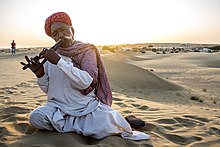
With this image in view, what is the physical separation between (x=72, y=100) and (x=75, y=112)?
0.52 ft

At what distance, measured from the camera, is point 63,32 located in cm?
366

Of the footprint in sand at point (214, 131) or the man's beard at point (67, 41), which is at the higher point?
the man's beard at point (67, 41)

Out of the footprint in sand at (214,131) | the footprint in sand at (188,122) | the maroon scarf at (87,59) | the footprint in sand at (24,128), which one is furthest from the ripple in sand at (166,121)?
the footprint in sand at (24,128)

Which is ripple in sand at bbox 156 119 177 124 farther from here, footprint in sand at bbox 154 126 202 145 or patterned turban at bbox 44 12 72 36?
patterned turban at bbox 44 12 72 36

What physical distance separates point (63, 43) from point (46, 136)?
1.14m

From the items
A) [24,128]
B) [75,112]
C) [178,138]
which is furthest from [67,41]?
[178,138]

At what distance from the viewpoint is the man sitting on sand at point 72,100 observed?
355 cm

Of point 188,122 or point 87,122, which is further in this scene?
point 188,122

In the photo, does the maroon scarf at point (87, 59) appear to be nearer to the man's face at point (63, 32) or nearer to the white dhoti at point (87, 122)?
the man's face at point (63, 32)

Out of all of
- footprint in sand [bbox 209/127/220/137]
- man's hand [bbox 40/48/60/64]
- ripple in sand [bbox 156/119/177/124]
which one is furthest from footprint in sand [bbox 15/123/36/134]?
footprint in sand [bbox 209/127/220/137]

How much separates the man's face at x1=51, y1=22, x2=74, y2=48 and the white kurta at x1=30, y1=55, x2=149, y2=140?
0.66ft

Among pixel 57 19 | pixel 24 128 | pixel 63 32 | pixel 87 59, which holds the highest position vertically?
pixel 57 19

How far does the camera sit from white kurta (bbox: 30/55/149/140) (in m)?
3.52

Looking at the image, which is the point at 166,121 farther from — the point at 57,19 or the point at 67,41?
the point at 57,19
